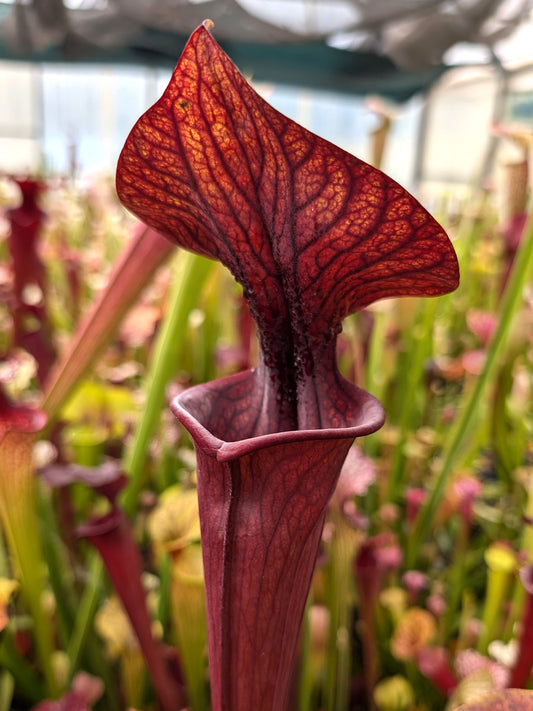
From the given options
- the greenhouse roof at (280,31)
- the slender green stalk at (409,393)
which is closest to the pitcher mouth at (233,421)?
the slender green stalk at (409,393)

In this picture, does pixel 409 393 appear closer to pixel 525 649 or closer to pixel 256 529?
pixel 525 649

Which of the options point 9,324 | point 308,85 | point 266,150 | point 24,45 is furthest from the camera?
point 308,85

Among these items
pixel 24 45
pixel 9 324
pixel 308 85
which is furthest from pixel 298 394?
pixel 308 85

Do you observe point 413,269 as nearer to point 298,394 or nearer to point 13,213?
point 298,394

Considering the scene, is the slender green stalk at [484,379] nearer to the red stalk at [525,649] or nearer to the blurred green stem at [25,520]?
the red stalk at [525,649]

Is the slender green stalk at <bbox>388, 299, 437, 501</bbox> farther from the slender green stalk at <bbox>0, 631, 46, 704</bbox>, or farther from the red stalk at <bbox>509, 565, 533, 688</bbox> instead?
the slender green stalk at <bbox>0, 631, 46, 704</bbox>

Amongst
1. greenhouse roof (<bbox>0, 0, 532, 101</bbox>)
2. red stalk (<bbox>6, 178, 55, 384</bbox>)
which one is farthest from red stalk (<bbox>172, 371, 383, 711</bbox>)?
greenhouse roof (<bbox>0, 0, 532, 101</bbox>)
